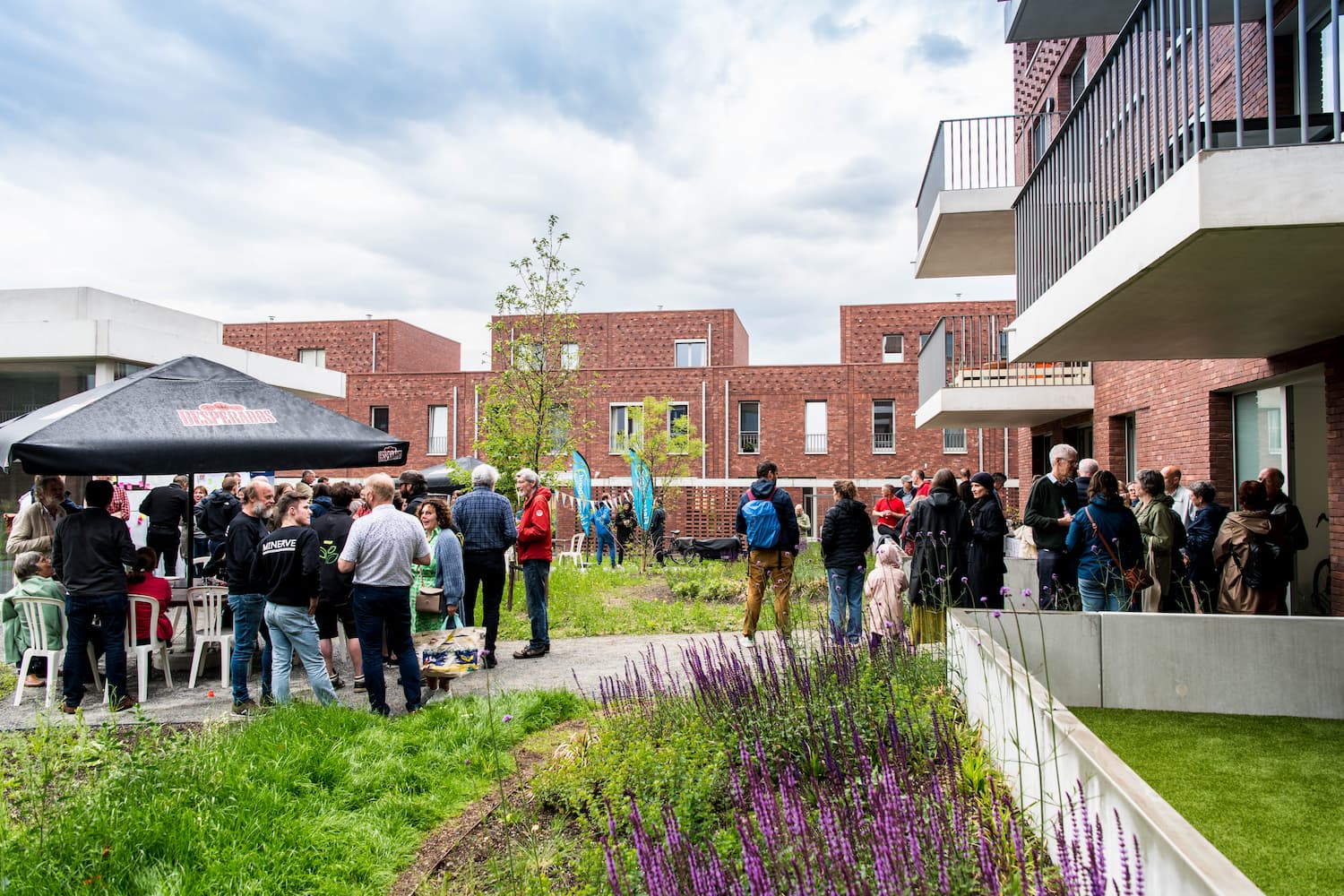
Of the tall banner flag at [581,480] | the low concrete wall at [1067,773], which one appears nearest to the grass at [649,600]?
the tall banner flag at [581,480]

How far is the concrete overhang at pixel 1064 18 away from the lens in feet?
34.9

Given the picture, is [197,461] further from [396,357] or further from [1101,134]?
[396,357]

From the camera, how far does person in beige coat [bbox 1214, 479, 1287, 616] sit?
7.21 meters

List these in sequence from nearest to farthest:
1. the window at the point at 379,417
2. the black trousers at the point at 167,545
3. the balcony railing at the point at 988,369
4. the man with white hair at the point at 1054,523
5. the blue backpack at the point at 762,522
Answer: the man with white hair at the point at 1054,523, the blue backpack at the point at 762,522, the black trousers at the point at 167,545, the balcony railing at the point at 988,369, the window at the point at 379,417

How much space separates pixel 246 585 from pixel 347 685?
1605mm

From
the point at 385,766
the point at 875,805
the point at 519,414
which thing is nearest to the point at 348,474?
the point at 519,414

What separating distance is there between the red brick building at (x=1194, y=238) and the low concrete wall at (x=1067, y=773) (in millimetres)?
2855

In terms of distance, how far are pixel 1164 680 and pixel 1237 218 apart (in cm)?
332

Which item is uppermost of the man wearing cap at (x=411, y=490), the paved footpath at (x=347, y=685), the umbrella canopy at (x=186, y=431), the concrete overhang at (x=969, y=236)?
the concrete overhang at (x=969, y=236)

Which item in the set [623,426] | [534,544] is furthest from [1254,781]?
[623,426]

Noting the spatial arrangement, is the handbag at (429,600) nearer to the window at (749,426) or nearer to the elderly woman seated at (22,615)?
the elderly woman seated at (22,615)

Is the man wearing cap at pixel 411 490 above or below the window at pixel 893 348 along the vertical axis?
below

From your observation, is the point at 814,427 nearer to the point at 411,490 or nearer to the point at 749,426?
the point at 749,426

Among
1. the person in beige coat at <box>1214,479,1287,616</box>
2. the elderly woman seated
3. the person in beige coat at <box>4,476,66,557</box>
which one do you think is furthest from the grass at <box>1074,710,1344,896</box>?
the person in beige coat at <box>4,476,66,557</box>
